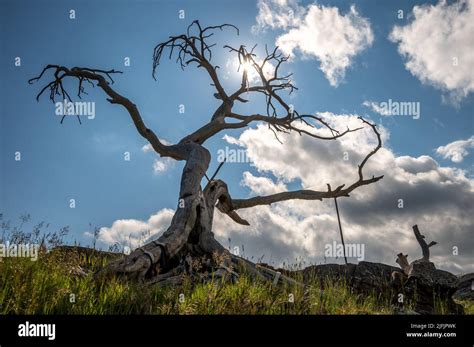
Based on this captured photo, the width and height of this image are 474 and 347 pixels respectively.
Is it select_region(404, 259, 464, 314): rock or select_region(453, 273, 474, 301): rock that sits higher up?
select_region(404, 259, 464, 314): rock

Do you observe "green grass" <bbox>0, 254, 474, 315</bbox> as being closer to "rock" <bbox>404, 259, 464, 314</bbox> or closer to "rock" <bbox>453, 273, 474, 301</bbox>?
"rock" <bbox>404, 259, 464, 314</bbox>

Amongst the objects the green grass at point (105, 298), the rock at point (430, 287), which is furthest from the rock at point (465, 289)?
the green grass at point (105, 298)

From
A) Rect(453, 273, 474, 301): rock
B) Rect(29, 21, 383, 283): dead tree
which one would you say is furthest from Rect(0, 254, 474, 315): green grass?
Rect(453, 273, 474, 301): rock

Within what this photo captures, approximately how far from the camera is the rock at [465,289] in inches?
653

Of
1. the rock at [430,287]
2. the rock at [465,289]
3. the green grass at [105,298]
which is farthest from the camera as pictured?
the rock at [465,289]

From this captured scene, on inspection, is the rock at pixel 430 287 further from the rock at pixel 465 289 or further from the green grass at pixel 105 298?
the rock at pixel 465 289

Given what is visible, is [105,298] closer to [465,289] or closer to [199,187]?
[199,187]

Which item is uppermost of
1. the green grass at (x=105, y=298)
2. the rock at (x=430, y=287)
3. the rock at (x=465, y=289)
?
the green grass at (x=105, y=298)

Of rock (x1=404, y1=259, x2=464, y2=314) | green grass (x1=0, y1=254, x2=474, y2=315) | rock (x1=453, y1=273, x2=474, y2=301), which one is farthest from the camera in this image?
rock (x1=453, y1=273, x2=474, y2=301)

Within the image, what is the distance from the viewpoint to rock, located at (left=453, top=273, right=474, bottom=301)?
653 inches

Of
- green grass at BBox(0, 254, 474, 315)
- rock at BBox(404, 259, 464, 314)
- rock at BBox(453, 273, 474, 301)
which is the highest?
green grass at BBox(0, 254, 474, 315)

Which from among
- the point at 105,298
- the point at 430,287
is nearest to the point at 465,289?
the point at 430,287
